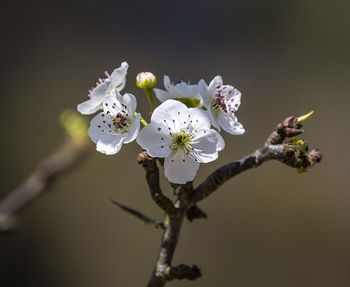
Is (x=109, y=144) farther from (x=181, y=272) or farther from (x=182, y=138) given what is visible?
(x=181, y=272)

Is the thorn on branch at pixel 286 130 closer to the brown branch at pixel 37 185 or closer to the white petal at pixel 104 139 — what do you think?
the white petal at pixel 104 139

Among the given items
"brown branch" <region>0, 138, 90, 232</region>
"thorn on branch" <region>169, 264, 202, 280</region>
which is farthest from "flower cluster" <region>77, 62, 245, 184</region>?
"brown branch" <region>0, 138, 90, 232</region>

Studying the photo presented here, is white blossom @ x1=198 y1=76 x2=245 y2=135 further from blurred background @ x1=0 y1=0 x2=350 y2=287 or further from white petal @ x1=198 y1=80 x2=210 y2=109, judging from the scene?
blurred background @ x1=0 y1=0 x2=350 y2=287

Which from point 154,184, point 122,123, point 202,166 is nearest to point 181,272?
point 154,184

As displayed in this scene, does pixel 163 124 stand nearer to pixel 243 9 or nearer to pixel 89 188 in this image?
pixel 89 188

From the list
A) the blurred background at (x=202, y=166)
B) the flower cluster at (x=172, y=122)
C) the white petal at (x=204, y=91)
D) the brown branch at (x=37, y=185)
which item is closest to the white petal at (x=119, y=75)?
the flower cluster at (x=172, y=122)

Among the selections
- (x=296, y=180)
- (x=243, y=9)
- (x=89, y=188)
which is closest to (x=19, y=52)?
(x=89, y=188)
